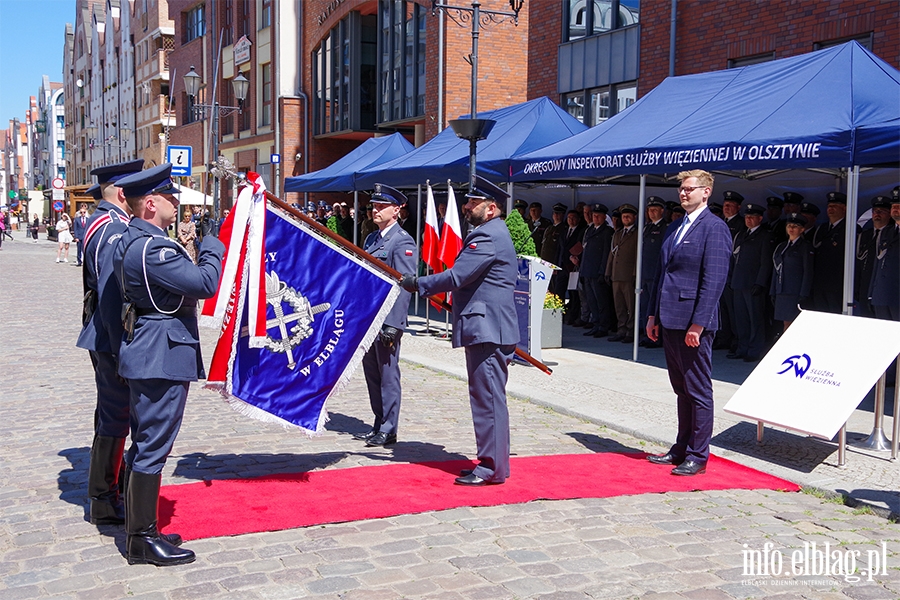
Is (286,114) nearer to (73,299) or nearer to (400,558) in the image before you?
(73,299)

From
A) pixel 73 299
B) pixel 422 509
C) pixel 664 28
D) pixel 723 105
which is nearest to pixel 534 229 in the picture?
pixel 664 28

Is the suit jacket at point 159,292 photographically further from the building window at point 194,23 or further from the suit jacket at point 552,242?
the building window at point 194,23

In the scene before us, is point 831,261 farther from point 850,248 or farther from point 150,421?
point 150,421

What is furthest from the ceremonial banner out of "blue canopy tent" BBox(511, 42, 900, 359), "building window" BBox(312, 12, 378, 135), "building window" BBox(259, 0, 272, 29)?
"building window" BBox(259, 0, 272, 29)

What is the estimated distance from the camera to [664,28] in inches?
659

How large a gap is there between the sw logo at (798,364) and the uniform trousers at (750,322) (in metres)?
4.40

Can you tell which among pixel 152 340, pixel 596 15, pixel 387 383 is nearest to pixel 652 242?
pixel 387 383

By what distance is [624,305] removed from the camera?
13602 millimetres

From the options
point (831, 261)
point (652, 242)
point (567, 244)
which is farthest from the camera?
point (567, 244)

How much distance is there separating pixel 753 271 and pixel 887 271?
2.20 m

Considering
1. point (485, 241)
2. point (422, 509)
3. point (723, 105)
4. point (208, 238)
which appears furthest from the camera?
point (723, 105)

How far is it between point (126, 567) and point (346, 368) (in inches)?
81.6

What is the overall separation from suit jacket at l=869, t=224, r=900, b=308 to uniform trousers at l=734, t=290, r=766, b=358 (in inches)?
78.1

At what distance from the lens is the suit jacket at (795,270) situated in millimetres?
10539
